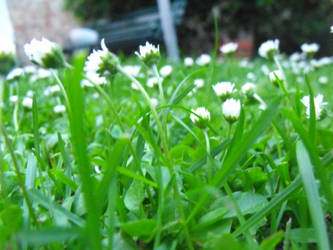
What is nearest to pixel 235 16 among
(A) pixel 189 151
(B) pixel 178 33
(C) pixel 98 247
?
(B) pixel 178 33

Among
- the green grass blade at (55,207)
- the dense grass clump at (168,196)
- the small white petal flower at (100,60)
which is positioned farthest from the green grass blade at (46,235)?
the small white petal flower at (100,60)

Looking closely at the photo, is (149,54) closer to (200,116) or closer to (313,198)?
(200,116)

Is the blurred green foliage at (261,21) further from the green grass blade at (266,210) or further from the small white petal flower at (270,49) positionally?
the green grass blade at (266,210)

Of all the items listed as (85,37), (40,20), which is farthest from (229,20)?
(40,20)

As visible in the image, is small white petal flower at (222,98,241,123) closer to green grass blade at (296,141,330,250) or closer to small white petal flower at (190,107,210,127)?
small white petal flower at (190,107,210,127)

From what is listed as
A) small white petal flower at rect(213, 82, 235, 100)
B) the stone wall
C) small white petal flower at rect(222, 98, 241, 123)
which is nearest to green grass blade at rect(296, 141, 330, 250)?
small white petal flower at rect(222, 98, 241, 123)
